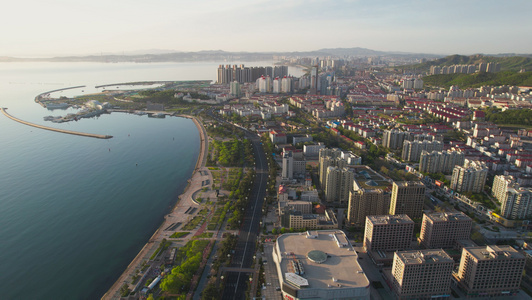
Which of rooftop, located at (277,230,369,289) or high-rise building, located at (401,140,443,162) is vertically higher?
high-rise building, located at (401,140,443,162)

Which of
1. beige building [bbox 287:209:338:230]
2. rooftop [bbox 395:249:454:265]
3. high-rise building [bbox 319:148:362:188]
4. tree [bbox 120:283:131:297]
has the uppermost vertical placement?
high-rise building [bbox 319:148:362:188]

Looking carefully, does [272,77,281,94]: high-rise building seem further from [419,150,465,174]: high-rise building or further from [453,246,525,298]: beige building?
[453,246,525,298]: beige building

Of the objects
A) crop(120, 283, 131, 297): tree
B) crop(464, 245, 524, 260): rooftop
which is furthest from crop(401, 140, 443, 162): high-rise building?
crop(120, 283, 131, 297): tree

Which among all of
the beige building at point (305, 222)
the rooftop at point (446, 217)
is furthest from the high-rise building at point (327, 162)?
the rooftop at point (446, 217)

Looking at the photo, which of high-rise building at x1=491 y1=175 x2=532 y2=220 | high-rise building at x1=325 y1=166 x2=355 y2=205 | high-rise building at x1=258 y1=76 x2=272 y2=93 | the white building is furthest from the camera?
high-rise building at x1=258 y1=76 x2=272 y2=93

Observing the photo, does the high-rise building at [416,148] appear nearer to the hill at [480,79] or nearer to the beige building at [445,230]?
the beige building at [445,230]

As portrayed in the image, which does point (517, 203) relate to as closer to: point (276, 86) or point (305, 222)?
point (305, 222)
